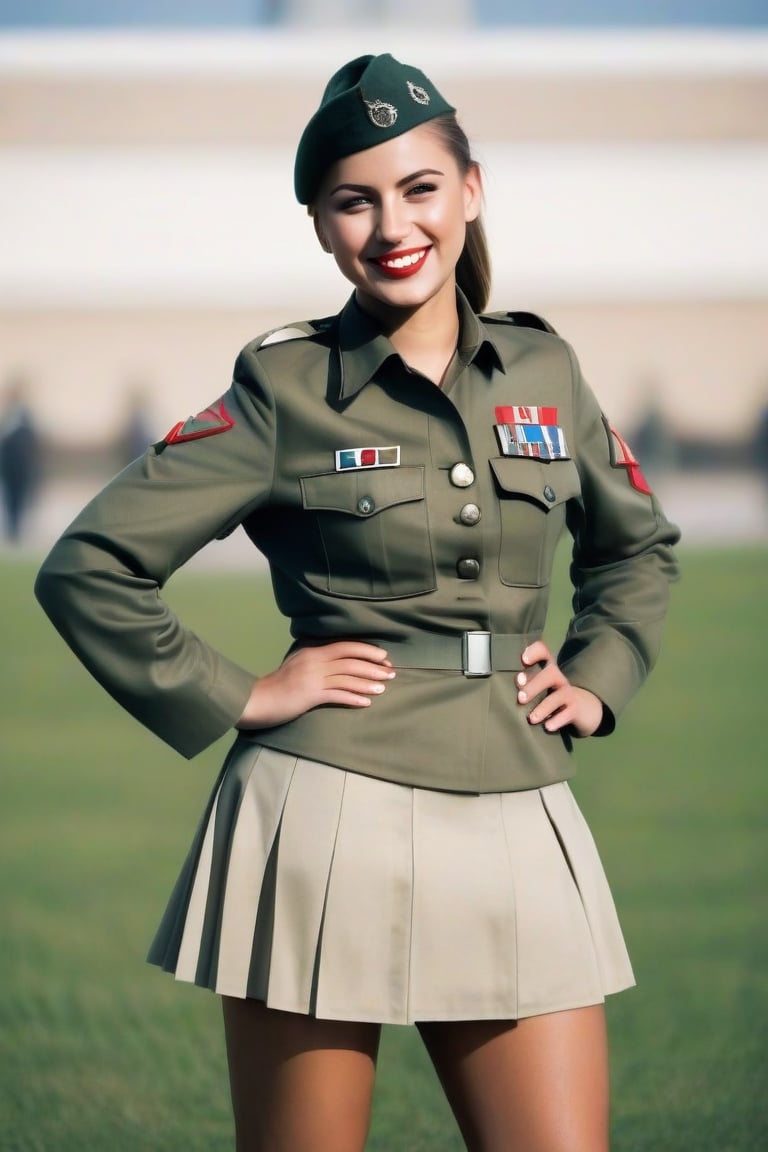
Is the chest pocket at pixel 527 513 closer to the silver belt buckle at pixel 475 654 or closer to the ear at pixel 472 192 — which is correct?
the silver belt buckle at pixel 475 654

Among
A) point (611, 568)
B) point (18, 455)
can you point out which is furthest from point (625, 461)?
point (18, 455)

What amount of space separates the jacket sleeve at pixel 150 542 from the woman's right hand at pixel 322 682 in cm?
5

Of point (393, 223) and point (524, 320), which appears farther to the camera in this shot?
point (524, 320)

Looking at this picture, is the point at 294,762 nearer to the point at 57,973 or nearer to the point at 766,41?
the point at 57,973

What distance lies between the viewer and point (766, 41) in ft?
66.2

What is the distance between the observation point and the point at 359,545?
6.37 ft

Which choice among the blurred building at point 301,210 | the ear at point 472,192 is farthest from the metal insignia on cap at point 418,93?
the blurred building at point 301,210

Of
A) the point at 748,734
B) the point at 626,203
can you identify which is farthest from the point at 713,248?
the point at 748,734

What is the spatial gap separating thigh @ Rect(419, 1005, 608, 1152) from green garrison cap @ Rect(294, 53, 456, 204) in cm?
95

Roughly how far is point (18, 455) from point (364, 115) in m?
16.7

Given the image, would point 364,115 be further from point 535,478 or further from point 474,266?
point 535,478

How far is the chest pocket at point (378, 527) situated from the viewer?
194cm

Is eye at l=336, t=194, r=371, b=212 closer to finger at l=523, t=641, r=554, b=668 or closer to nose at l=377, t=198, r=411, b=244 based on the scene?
nose at l=377, t=198, r=411, b=244

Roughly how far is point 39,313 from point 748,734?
11.2m
